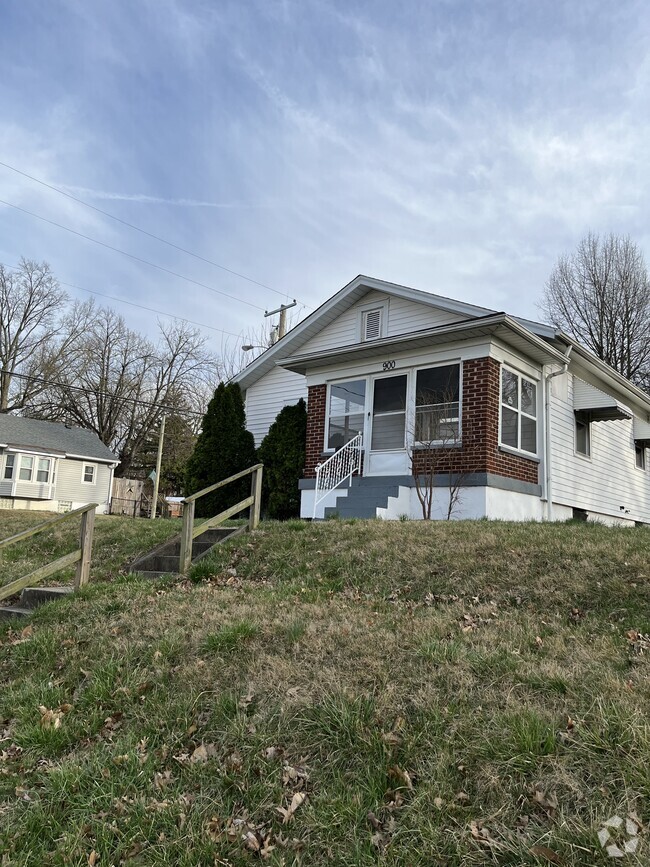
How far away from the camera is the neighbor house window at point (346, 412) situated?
554 inches

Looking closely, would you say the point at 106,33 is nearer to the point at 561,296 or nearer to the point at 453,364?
the point at 453,364

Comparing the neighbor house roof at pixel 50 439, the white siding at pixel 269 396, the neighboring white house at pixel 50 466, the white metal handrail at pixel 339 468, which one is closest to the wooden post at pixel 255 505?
the white metal handrail at pixel 339 468

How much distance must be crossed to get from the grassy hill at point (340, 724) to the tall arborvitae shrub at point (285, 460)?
26.5 feet

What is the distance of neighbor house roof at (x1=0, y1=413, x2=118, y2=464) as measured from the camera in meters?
32.3

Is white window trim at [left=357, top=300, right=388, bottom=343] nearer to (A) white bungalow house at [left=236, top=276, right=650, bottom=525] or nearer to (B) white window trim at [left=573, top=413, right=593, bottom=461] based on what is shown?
(A) white bungalow house at [left=236, top=276, right=650, bottom=525]

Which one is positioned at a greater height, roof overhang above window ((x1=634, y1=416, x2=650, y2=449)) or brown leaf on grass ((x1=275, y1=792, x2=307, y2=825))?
roof overhang above window ((x1=634, y1=416, x2=650, y2=449))

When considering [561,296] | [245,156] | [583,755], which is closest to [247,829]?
[583,755]

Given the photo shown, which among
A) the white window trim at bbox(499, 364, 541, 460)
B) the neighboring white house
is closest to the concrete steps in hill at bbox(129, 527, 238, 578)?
the white window trim at bbox(499, 364, 541, 460)

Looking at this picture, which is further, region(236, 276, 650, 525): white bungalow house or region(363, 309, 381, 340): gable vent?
region(363, 309, 381, 340): gable vent

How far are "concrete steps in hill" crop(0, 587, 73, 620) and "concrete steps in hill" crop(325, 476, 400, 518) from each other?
17.7ft

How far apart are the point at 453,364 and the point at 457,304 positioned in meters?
1.35

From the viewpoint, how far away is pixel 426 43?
38.3 ft

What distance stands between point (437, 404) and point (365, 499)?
7.67ft

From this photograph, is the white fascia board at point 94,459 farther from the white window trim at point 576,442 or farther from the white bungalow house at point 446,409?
the white window trim at point 576,442
